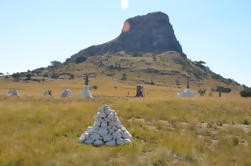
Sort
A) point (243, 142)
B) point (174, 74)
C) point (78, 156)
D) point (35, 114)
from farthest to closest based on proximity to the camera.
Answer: point (174, 74)
point (35, 114)
point (243, 142)
point (78, 156)

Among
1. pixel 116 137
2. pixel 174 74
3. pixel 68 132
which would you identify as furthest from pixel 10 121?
pixel 174 74

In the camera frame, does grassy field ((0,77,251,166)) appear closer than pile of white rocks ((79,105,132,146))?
Yes

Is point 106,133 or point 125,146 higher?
point 106,133

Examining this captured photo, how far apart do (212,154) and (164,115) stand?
33.3 feet

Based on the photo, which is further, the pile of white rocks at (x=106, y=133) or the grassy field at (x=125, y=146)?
the pile of white rocks at (x=106, y=133)

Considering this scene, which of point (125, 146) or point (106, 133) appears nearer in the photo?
point (125, 146)

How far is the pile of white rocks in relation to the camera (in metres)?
13.5

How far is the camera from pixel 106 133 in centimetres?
1384

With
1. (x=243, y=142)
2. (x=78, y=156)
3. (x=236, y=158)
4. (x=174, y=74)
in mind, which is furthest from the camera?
(x=174, y=74)

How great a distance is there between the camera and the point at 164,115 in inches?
882

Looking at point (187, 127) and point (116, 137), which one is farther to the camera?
point (187, 127)

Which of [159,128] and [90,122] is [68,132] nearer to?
[90,122]

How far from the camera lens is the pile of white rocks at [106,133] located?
13.5 m

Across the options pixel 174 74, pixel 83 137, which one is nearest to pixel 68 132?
pixel 83 137
